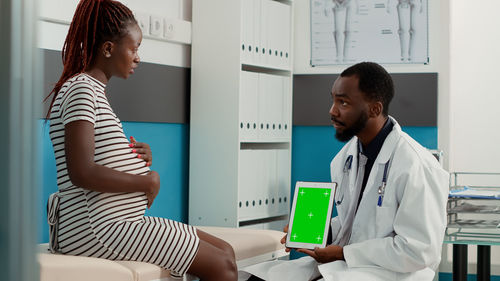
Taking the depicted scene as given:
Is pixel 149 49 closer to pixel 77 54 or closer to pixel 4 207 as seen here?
pixel 77 54

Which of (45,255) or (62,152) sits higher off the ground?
(62,152)

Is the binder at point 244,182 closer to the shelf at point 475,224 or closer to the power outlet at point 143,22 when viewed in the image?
the power outlet at point 143,22

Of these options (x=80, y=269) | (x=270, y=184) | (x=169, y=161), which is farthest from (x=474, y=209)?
(x=80, y=269)

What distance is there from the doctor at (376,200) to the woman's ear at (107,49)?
2.44 ft

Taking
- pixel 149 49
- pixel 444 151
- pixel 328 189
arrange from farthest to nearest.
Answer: pixel 444 151, pixel 149 49, pixel 328 189

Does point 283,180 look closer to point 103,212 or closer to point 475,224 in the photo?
point 475,224

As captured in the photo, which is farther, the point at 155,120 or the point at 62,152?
the point at 155,120

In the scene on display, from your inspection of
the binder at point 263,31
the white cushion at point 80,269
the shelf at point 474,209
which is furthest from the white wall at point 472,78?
the white cushion at point 80,269

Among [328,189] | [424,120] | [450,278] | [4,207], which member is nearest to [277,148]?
[424,120]

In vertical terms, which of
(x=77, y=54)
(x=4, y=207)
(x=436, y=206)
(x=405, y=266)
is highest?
(x=77, y=54)

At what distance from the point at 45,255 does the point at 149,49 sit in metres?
1.62

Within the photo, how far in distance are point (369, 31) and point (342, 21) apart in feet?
0.55

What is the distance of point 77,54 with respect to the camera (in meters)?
2.20

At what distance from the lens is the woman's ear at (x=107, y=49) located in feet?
7.13
